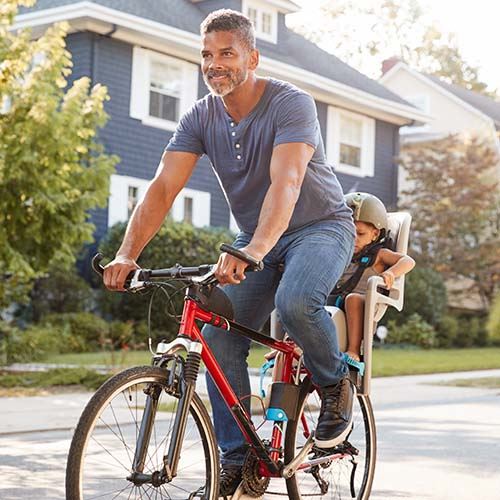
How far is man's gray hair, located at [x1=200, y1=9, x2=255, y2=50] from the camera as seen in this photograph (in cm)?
475

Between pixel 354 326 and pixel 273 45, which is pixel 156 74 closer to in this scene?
pixel 273 45

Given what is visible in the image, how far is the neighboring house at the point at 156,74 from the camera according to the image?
23.3 metres

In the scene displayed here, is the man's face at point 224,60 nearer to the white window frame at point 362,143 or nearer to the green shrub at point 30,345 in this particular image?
the green shrub at point 30,345

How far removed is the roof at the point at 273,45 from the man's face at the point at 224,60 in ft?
61.5

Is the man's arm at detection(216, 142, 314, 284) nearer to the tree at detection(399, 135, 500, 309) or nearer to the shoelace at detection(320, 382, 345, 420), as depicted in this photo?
the shoelace at detection(320, 382, 345, 420)

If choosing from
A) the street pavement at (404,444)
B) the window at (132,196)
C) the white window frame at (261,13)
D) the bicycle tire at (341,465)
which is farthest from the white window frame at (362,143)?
the bicycle tire at (341,465)

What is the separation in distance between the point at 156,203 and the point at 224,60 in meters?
0.68

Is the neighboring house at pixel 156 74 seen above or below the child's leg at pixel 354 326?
above

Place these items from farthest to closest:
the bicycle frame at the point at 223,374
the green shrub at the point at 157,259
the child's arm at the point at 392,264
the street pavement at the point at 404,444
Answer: the green shrub at the point at 157,259 < the street pavement at the point at 404,444 < the child's arm at the point at 392,264 < the bicycle frame at the point at 223,374

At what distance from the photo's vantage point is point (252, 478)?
4961mm

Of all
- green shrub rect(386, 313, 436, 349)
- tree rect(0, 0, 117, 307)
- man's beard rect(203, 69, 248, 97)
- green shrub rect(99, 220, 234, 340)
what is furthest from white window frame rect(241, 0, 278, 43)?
man's beard rect(203, 69, 248, 97)

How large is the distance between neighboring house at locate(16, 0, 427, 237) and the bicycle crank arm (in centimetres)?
1769

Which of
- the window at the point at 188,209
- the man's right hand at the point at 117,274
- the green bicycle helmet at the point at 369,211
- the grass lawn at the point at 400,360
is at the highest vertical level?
the window at the point at 188,209

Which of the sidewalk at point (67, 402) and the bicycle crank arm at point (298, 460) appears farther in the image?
the sidewalk at point (67, 402)
